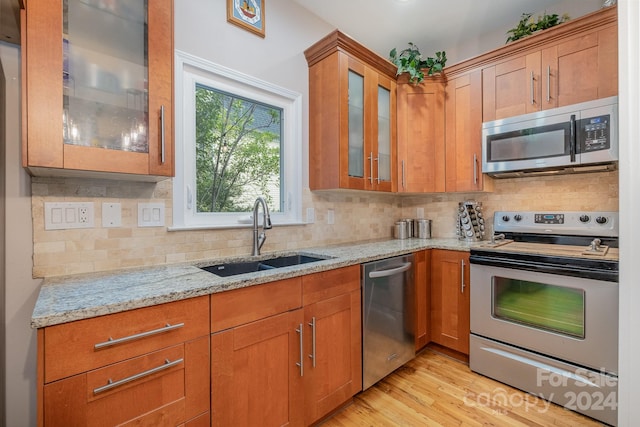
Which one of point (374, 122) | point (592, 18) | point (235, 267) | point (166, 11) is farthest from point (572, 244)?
point (166, 11)

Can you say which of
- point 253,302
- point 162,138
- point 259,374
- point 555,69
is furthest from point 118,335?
point 555,69

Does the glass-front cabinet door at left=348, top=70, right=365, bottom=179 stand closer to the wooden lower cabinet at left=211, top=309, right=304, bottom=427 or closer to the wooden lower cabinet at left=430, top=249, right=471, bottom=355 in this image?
the wooden lower cabinet at left=430, top=249, right=471, bottom=355

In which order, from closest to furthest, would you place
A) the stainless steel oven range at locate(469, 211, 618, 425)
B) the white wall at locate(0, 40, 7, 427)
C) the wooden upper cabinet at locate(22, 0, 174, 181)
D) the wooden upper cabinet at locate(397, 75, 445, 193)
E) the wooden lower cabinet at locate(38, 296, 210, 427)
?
the wooden lower cabinet at locate(38, 296, 210, 427) < the wooden upper cabinet at locate(22, 0, 174, 181) < the white wall at locate(0, 40, 7, 427) < the stainless steel oven range at locate(469, 211, 618, 425) < the wooden upper cabinet at locate(397, 75, 445, 193)

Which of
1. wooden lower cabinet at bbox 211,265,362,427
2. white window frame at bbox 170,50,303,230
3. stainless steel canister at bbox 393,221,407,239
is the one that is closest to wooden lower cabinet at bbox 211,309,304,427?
wooden lower cabinet at bbox 211,265,362,427

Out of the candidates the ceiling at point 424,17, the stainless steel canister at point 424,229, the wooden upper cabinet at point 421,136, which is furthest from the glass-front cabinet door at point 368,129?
the stainless steel canister at point 424,229

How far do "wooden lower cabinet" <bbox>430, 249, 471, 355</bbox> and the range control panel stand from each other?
23.7 inches

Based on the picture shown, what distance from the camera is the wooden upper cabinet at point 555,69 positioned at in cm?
189

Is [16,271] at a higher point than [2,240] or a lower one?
lower

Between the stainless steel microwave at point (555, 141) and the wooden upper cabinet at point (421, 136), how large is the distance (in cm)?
40

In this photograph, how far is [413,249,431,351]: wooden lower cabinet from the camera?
2.27 meters

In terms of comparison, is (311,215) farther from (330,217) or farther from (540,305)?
(540,305)

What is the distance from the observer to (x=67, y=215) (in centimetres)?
131

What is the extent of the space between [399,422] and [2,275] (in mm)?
2056

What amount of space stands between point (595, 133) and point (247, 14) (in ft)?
8.03
